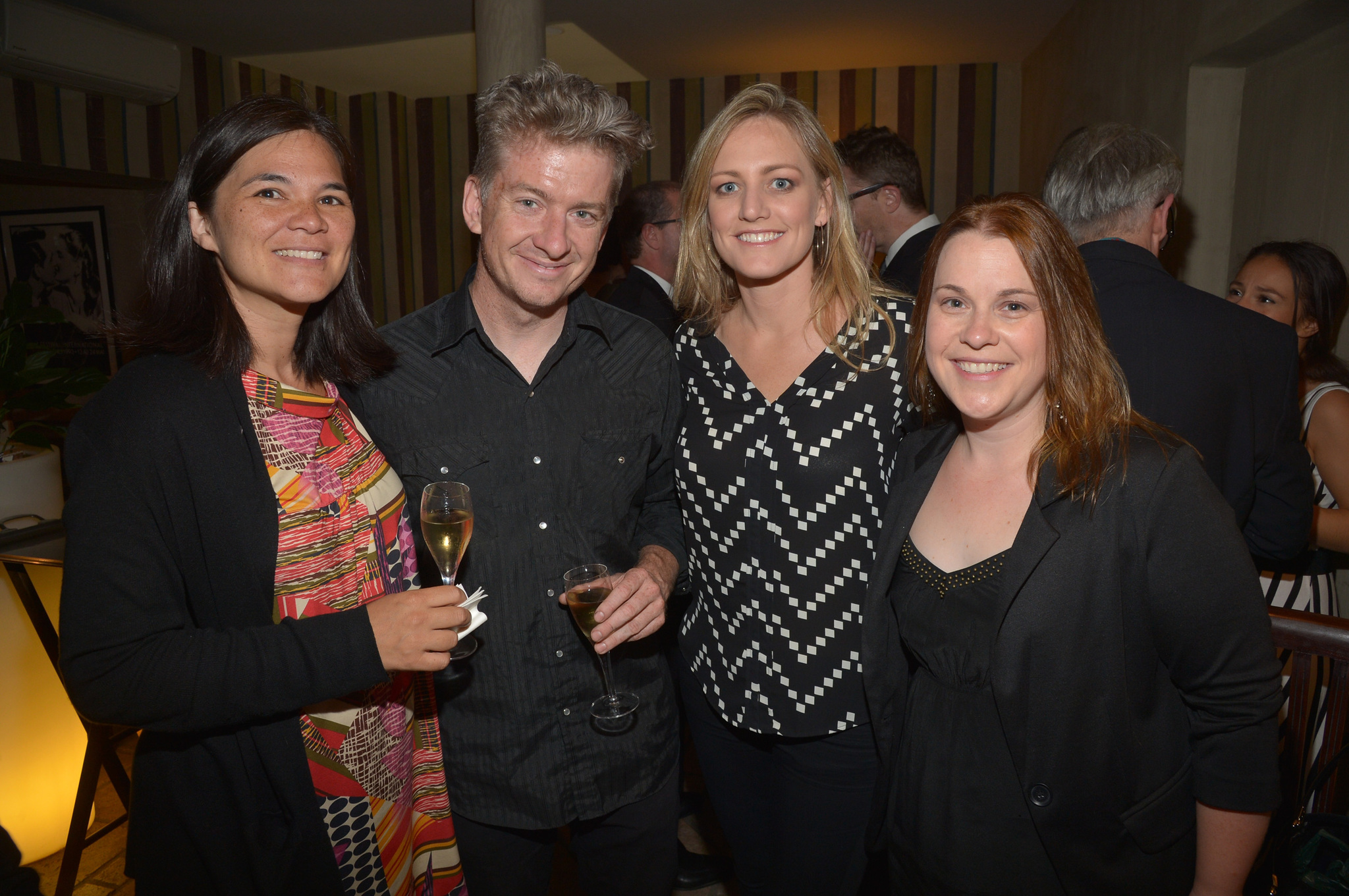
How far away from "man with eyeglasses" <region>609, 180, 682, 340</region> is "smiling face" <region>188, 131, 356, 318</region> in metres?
2.82

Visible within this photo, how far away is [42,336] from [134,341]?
7038 millimetres

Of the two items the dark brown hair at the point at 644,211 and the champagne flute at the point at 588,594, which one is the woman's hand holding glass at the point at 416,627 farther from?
the dark brown hair at the point at 644,211

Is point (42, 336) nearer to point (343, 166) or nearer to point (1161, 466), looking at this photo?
point (343, 166)

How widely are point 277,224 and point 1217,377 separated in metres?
2.12

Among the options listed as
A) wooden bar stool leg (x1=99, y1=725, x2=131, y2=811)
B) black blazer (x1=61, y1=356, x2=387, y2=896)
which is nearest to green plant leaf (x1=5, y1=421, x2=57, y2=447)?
wooden bar stool leg (x1=99, y1=725, x2=131, y2=811)

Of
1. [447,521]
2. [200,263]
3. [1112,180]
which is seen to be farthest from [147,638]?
[1112,180]

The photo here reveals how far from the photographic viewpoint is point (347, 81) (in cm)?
727

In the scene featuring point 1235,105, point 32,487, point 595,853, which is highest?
point 1235,105

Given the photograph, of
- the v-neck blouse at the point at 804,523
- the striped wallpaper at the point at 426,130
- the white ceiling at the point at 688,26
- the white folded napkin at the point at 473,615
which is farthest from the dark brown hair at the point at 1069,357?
the striped wallpaper at the point at 426,130

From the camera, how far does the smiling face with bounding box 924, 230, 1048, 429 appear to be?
1351mm

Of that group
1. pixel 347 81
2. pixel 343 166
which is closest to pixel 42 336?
pixel 347 81

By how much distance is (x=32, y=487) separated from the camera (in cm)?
299

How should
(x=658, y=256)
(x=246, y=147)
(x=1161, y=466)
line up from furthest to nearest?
(x=658, y=256)
(x=246, y=147)
(x=1161, y=466)

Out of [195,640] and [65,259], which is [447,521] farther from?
[65,259]
